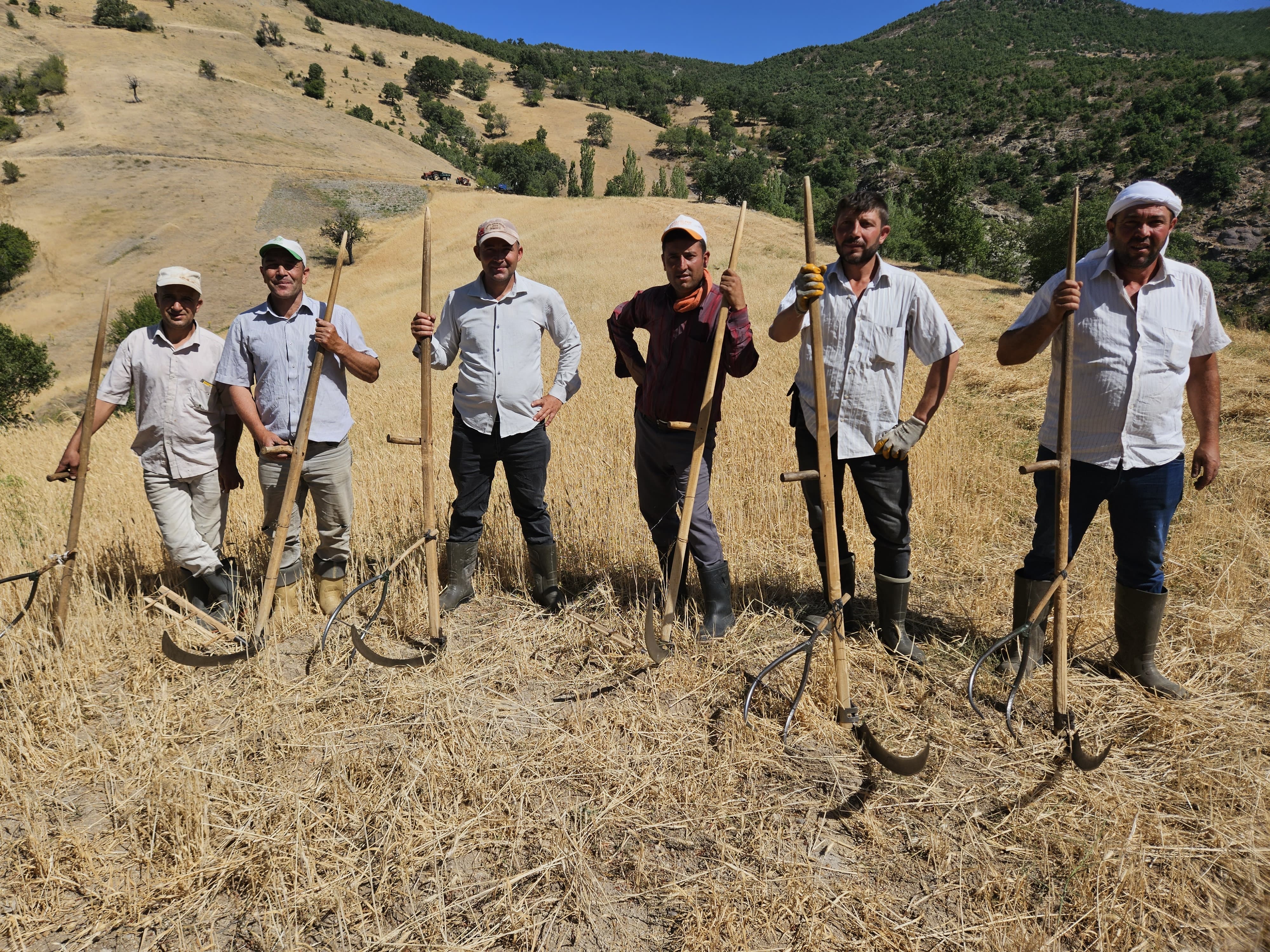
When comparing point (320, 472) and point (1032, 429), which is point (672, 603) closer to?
point (320, 472)

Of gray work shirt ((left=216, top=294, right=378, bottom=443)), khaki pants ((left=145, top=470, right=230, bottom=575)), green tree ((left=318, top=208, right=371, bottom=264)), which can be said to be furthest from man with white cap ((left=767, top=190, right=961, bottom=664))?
green tree ((left=318, top=208, right=371, bottom=264))

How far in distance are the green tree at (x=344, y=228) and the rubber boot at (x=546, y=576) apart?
38476 millimetres

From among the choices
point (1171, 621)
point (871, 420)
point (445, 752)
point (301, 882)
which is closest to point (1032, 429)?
point (1171, 621)

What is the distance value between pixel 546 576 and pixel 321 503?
1.51 m

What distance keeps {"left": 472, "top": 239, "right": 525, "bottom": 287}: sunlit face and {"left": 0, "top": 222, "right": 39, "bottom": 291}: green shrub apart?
4934cm

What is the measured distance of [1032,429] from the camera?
328 inches

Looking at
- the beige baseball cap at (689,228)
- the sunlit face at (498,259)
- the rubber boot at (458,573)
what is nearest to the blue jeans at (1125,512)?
the beige baseball cap at (689,228)

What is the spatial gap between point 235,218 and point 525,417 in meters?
47.9

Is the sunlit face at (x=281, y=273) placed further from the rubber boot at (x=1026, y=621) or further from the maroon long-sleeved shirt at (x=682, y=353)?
the rubber boot at (x=1026, y=621)

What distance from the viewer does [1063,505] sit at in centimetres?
309

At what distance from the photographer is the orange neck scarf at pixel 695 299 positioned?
144 inches

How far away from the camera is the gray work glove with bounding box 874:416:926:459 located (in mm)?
3479

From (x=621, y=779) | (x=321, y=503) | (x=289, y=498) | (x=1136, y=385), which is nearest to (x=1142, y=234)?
(x=1136, y=385)

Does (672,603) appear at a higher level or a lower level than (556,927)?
higher
